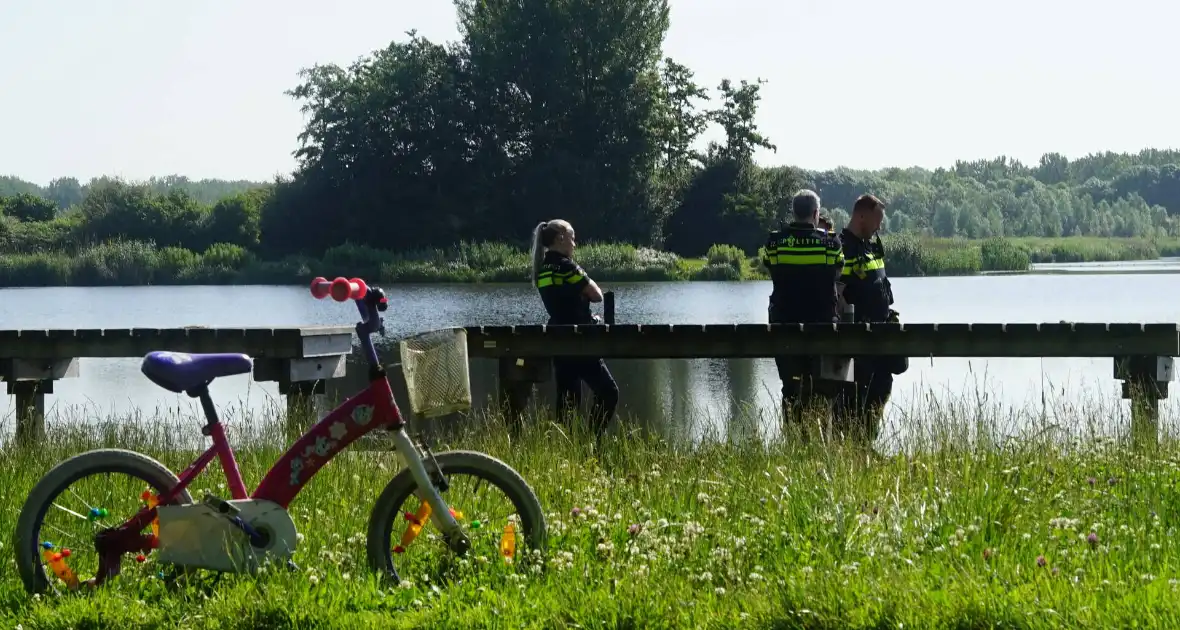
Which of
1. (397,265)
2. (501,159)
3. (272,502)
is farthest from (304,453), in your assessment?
(501,159)

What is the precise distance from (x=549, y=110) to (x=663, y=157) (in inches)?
240

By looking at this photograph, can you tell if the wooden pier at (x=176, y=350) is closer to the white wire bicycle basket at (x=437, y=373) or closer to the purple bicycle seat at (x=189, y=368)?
the purple bicycle seat at (x=189, y=368)

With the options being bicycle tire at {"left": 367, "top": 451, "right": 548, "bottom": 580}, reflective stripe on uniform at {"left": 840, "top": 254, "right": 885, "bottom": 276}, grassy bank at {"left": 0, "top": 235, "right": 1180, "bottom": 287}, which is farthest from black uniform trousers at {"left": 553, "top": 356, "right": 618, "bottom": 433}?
grassy bank at {"left": 0, "top": 235, "right": 1180, "bottom": 287}

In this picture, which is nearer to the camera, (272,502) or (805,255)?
(272,502)

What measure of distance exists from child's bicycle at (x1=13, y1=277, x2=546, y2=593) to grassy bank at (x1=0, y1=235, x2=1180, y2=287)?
47.2 metres

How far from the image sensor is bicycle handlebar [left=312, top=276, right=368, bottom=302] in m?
5.23

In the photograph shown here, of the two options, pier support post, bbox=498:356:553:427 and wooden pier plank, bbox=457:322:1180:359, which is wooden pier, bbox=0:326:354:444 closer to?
pier support post, bbox=498:356:553:427

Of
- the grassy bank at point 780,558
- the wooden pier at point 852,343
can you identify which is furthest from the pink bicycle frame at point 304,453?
the wooden pier at point 852,343

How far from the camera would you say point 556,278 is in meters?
9.80

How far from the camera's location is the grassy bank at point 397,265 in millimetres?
54969

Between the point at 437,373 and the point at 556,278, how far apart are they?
4.36m

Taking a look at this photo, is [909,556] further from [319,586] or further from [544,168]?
[544,168]

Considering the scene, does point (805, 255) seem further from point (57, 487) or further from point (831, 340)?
point (57, 487)

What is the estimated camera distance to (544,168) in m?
68.8
